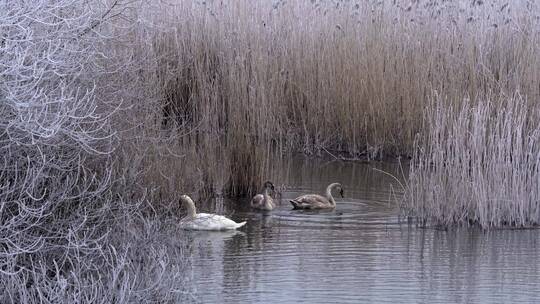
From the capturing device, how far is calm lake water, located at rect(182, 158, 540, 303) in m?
6.91

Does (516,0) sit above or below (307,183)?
above

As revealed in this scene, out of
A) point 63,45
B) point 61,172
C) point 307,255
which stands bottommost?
point 307,255

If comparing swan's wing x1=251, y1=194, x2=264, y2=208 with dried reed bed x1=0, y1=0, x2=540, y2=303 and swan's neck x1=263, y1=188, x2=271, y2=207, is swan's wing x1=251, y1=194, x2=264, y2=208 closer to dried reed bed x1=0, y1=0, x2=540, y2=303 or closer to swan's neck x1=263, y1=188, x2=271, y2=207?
swan's neck x1=263, y1=188, x2=271, y2=207

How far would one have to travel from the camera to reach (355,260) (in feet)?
25.5

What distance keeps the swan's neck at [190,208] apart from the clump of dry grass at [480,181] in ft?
5.83

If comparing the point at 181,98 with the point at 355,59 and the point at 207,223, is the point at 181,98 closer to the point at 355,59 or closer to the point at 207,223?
the point at 355,59

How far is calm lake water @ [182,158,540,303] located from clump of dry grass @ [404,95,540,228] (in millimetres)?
186

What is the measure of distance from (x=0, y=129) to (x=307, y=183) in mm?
5259

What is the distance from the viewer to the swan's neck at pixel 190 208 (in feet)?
28.6

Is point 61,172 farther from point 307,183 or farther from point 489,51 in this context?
point 489,51

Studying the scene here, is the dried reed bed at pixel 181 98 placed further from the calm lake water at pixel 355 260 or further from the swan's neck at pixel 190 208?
the calm lake water at pixel 355 260

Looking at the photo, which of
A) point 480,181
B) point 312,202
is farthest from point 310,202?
point 480,181

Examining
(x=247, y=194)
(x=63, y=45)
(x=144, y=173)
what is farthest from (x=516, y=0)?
(x=63, y=45)

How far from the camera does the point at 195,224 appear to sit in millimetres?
8633
